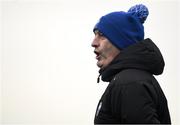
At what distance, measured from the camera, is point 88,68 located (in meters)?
2.36

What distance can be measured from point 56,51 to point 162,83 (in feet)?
2.95

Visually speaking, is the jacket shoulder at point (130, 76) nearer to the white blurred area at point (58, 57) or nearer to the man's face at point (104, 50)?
the man's face at point (104, 50)

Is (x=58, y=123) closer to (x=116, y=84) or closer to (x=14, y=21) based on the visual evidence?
(x=14, y=21)

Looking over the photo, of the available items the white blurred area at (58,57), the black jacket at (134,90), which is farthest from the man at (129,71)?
the white blurred area at (58,57)

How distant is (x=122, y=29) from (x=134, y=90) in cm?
28

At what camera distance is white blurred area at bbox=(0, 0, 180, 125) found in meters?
2.34

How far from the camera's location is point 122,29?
108 centimetres

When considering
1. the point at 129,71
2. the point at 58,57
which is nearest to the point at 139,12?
the point at 129,71

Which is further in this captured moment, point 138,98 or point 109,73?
point 109,73

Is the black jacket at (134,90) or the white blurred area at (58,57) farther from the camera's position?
the white blurred area at (58,57)

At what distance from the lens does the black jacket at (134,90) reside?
88 centimetres

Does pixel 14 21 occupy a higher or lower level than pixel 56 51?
higher

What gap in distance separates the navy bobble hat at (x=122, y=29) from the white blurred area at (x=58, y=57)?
125 cm

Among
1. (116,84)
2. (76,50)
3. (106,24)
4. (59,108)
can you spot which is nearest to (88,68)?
(76,50)
